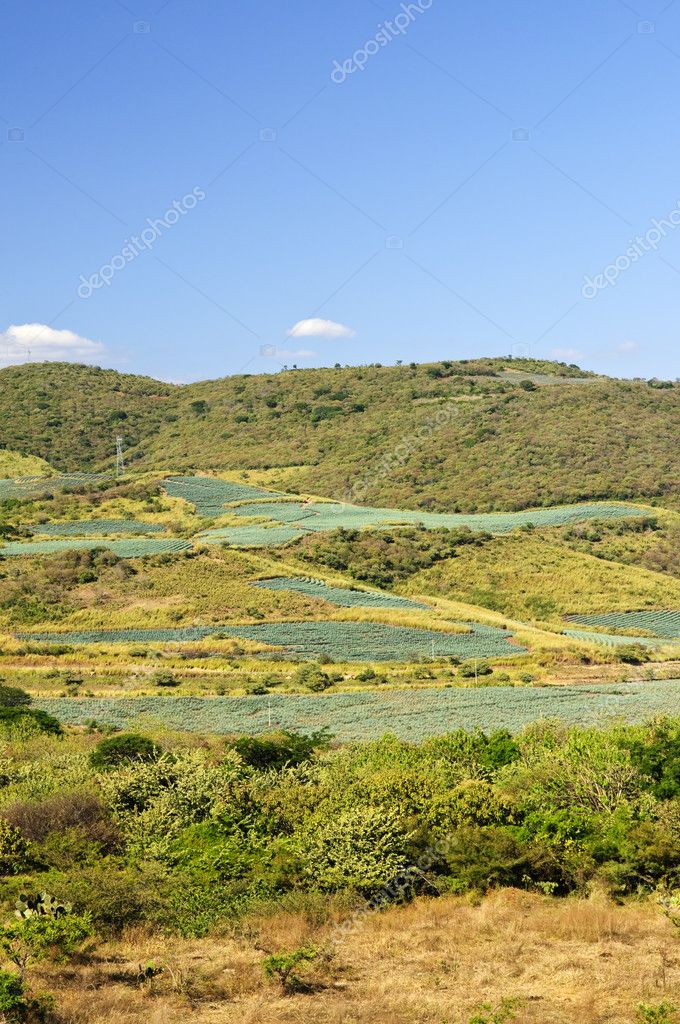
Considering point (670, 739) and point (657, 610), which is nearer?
point (670, 739)

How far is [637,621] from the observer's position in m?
71.2

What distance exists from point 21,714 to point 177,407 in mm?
127599

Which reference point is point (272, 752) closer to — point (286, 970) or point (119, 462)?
point (286, 970)

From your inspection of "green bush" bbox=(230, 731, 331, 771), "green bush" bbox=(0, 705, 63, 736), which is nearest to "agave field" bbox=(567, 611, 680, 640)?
"green bush" bbox=(230, 731, 331, 771)

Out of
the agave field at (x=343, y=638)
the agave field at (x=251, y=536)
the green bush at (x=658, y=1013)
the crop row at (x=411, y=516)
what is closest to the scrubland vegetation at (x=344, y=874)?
the green bush at (x=658, y=1013)

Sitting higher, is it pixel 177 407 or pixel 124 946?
pixel 177 407

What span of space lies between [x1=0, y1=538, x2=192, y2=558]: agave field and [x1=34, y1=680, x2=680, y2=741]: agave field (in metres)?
30.2

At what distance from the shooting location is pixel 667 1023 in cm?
1633

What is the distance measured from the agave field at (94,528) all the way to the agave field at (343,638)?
24.6 meters

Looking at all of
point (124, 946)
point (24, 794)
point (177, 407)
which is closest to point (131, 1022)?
point (124, 946)

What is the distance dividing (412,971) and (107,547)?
200ft

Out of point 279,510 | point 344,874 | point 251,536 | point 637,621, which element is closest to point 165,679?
point 344,874

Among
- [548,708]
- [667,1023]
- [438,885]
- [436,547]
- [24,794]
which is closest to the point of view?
[667,1023]

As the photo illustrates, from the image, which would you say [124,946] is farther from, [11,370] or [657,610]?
[11,370]
